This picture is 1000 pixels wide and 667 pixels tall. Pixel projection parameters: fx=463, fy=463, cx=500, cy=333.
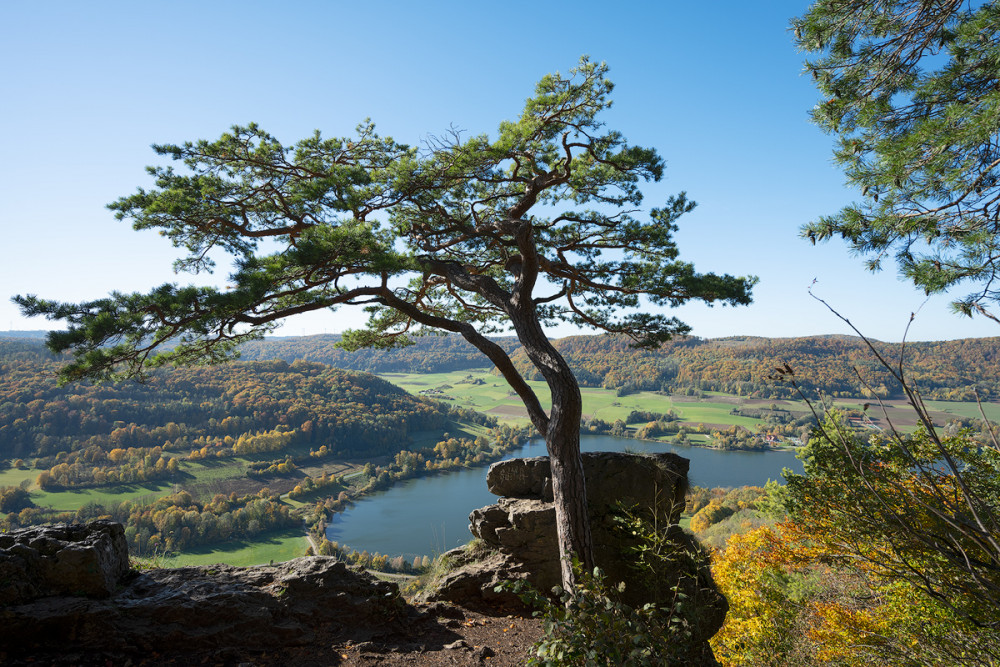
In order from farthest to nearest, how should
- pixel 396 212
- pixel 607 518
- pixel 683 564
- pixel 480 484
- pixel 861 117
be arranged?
1. pixel 480 484
2. pixel 396 212
3. pixel 607 518
4. pixel 683 564
5. pixel 861 117

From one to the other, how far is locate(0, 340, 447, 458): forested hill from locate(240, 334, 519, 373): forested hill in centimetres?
1175

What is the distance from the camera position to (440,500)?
35.3 meters

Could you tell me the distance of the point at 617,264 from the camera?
5.93 meters

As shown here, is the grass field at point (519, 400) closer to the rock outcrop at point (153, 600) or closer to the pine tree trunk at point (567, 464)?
the pine tree trunk at point (567, 464)

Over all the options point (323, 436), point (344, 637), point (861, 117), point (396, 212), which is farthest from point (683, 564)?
point (323, 436)

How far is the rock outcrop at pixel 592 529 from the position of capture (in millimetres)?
4684

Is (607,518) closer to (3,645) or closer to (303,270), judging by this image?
(303,270)

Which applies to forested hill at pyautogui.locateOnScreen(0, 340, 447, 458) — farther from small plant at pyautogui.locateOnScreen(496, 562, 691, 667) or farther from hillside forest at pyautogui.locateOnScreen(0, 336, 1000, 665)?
small plant at pyautogui.locateOnScreen(496, 562, 691, 667)

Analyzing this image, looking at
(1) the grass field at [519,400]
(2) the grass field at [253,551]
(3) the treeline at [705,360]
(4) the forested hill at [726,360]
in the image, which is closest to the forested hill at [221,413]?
(3) the treeline at [705,360]

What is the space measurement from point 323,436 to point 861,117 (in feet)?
154

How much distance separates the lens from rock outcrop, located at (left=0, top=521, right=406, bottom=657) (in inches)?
124

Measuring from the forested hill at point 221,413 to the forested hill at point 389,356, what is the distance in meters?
11.8

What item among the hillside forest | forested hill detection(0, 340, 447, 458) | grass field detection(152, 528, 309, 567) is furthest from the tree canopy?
forested hill detection(0, 340, 447, 458)

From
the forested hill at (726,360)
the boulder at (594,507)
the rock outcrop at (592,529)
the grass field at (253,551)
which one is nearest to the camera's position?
the rock outcrop at (592,529)
